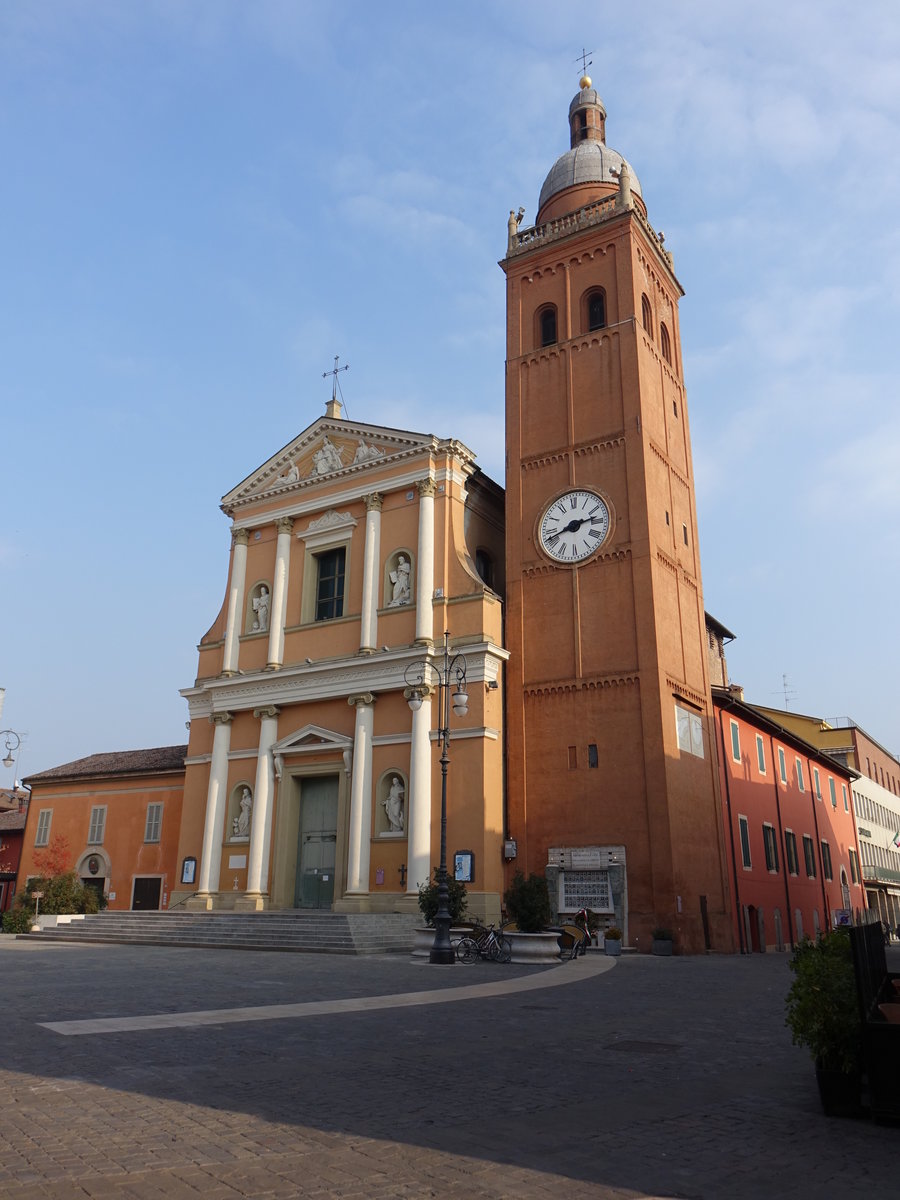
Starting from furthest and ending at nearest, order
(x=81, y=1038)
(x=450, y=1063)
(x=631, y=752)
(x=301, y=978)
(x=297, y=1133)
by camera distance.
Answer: (x=631, y=752) < (x=301, y=978) < (x=81, y=1038) < (x=450, y=1063) < (x=297, y=1133)

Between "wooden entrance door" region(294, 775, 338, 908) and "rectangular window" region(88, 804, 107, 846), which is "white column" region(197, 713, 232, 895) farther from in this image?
"rectangular window" region(88, 804, 107, 846)

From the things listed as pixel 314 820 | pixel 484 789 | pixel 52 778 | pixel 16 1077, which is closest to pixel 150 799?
pixel 52 778

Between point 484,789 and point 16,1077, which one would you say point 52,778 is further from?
point 16,1077

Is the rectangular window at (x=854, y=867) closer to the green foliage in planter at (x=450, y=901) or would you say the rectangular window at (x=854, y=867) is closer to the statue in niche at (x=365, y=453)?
the green foliage in planter at (x=450, y=901)

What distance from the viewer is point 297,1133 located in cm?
565

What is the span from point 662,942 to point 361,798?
31.5ft

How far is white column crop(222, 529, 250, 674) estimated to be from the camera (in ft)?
109

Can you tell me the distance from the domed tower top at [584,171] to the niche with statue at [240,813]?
75.9 feet

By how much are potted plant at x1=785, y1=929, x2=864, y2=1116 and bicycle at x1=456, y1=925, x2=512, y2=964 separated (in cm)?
1421

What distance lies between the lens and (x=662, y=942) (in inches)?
935

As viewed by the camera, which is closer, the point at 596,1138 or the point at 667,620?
the point at 596,1138

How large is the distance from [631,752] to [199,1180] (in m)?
22.1

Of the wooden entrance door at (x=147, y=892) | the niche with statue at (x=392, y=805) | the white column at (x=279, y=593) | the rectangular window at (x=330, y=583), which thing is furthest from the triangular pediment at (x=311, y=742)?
the wooden entrance door at (x=147, y=892)

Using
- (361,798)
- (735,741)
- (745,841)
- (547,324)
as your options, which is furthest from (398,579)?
(745,841)
